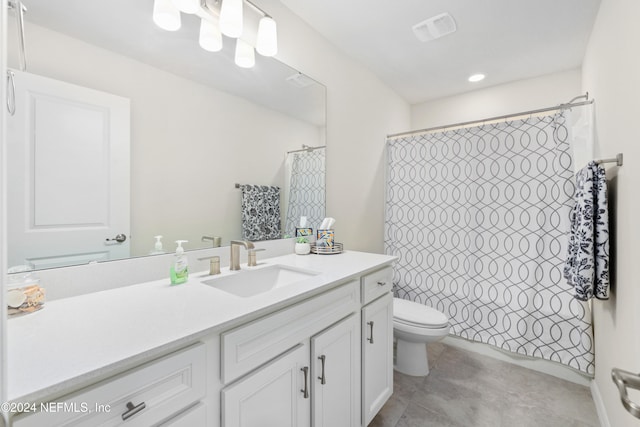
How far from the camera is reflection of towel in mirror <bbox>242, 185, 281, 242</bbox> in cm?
150

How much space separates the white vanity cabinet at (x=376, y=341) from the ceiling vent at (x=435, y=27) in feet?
5.43

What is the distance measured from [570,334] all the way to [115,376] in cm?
253

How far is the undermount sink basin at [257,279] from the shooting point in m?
1.19

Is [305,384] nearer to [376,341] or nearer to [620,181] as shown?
[376,341]

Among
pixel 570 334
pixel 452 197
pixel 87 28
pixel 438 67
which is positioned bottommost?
pixel 570 334

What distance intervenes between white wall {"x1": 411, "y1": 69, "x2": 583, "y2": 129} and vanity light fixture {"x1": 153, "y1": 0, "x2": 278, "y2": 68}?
225 centimetres

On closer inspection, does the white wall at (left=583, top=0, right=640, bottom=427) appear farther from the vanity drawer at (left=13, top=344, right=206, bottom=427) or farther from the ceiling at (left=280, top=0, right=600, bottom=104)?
the vanity drawer at (left=13, top=344, right=206, bottom=427)

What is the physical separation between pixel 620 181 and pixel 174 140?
200cm

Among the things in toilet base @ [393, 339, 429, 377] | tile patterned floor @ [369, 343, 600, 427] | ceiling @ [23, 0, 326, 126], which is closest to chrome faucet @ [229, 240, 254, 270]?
ceiling @ [23, 0, 326, 126]

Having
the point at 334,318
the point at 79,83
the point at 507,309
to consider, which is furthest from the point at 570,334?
the point at 79,83

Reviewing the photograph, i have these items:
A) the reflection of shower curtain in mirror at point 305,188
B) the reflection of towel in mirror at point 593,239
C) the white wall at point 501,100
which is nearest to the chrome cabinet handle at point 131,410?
the reflection of shower curtain in mirror at point 305,188

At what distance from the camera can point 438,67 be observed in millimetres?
2430

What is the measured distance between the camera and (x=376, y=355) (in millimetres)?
1428

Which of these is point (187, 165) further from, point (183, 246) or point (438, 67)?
point (438, 67)
